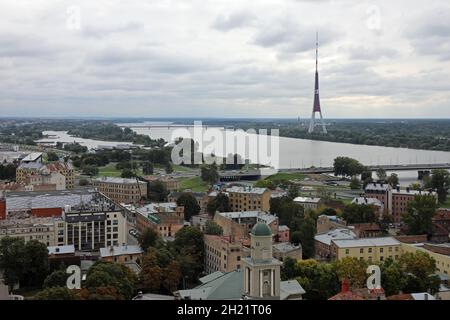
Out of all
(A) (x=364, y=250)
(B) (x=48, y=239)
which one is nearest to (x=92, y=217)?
(B) (x=48, y=239)

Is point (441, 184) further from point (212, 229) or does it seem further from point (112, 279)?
point (112, 279)

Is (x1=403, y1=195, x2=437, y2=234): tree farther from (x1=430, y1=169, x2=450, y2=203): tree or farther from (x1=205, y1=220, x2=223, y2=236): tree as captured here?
(x1=430, y1=169, x2=450, y2=203): tree

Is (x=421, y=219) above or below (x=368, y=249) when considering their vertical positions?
above

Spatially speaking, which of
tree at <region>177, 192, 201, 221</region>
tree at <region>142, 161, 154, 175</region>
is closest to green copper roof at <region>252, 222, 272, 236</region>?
tree at <region>177, 192, 201, 221</region>

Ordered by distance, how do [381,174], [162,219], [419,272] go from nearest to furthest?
[419,272] → [162,219] → [381,174]

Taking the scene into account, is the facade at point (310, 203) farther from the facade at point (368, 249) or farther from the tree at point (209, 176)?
the tree at point (209, 176)

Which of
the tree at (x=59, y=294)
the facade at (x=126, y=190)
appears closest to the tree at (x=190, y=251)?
the tree at (x=59, y=294)

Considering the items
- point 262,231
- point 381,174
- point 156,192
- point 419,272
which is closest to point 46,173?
point 156,192
